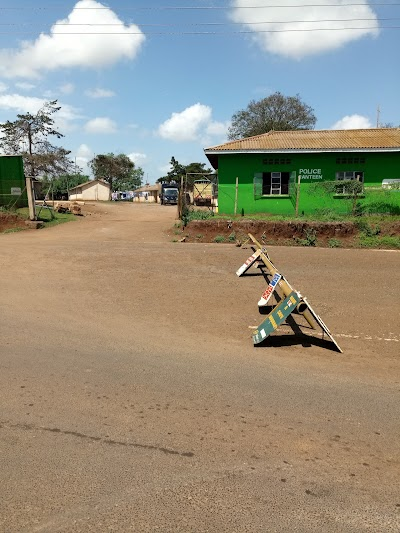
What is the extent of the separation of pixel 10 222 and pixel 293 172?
558 inches

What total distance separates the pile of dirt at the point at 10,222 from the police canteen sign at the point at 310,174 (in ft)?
46.1

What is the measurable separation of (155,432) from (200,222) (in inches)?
583

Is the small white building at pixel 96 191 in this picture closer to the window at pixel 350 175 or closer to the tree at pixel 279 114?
the tree at pixel 279 114

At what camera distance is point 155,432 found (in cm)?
355

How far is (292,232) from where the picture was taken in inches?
673

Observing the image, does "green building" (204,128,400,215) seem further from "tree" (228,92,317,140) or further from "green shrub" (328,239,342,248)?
"tree" (228,92,317,140)

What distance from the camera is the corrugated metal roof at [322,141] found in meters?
20.9

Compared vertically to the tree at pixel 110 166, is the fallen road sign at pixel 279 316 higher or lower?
lower

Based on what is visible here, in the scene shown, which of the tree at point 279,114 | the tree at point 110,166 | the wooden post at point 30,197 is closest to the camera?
the wooden post at point 30,197

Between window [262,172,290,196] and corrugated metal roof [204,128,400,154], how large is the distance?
52.0 inches

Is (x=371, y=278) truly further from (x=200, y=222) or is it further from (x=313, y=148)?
(x=313, y=148)

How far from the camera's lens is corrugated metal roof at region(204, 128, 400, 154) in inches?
824

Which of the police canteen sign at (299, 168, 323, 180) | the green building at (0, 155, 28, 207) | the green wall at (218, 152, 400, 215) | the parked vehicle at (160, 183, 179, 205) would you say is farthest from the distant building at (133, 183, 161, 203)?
the police canteen sign at (299, 168, 323, 180)

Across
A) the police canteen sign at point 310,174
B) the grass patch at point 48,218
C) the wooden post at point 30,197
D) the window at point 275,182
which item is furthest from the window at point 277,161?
the wooden post at point 30,197
